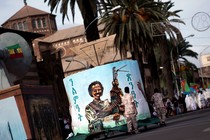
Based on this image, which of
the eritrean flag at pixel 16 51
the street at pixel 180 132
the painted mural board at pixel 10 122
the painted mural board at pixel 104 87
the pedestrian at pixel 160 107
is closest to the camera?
the painted mural board at pixel 10 122

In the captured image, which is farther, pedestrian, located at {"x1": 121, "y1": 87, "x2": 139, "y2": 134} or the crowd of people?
the crowd of people

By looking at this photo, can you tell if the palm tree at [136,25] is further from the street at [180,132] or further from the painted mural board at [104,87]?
the street at [180,132]

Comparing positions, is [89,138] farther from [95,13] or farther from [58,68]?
[58,68]

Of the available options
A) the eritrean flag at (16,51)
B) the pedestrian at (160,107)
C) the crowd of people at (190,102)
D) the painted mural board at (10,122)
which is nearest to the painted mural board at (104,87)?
the pedestrian at (160,107)

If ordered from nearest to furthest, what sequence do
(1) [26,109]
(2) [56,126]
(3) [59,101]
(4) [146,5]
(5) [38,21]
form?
(1) [26,109]
(2) [56,126]
(4) [146,5]
(3) [59,101]
(5) [38,21]

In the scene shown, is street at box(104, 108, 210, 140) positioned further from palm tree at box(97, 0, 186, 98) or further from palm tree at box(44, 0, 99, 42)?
palm tree at box(97, 0, 186, 98)

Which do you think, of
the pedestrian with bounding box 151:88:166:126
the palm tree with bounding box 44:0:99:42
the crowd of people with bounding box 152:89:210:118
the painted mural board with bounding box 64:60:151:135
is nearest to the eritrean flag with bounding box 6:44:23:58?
the painted mural board with bounding box 64:60:151:135

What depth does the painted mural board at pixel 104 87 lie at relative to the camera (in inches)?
781

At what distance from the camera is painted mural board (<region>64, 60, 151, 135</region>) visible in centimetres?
1984

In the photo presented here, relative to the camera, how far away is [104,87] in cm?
1989

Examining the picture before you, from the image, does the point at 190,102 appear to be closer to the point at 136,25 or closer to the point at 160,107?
the point at 136,25

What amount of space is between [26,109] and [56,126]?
59.3 inches

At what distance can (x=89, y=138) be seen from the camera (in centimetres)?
1869

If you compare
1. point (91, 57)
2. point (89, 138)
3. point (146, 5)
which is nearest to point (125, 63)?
point (89, 138)
